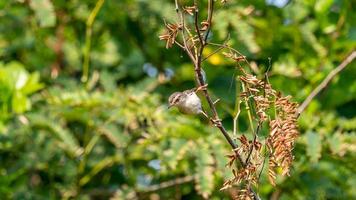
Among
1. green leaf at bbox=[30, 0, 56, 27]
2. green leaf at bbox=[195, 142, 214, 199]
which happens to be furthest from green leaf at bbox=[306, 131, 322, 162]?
green leaf at bbox=[30, 0, 56, 27]

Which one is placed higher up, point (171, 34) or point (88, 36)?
point (88, 36)

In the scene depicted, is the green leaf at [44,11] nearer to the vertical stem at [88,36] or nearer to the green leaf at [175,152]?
the vertical stem at [88,36]

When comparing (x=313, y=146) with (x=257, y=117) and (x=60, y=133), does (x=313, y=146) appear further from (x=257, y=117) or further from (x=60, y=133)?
(x=257, y=117)

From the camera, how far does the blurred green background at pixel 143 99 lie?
232 centimetres

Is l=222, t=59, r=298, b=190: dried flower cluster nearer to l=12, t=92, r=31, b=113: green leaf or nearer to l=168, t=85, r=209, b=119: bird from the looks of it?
l=168, t=85, r=209, b=119: bird

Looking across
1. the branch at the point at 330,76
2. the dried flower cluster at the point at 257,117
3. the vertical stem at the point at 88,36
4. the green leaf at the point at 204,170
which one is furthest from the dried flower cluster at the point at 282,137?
the vertical stem at the point at 88,36

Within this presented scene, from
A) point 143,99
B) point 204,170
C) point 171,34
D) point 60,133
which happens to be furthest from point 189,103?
point 60,133

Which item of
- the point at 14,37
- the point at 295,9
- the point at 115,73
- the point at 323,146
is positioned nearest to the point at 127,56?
the point at 115,73

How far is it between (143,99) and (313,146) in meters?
0.50

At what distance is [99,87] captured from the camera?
287 cm

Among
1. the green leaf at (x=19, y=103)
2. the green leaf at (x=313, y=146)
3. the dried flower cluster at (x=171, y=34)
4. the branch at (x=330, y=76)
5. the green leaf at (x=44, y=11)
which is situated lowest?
the green leaf at (x=19, y=103)

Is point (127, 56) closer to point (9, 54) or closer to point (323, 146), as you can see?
point (9, 54)

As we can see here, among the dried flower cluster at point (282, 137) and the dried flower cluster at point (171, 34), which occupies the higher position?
the dried flower cluster at point (171, 34)

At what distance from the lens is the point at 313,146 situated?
7.11 ft
